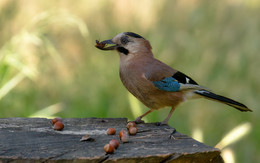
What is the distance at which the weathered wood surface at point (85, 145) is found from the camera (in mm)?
2512

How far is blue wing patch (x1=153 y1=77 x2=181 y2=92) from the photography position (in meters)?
3.54

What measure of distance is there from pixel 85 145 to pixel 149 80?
0.97 metres

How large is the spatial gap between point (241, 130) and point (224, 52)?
9.33 feet

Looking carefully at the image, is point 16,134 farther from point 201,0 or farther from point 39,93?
point 201,0

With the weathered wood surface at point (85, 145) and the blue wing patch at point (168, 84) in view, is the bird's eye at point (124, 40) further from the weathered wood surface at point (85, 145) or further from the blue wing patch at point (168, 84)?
the weathered wood surface at point (85, 145)

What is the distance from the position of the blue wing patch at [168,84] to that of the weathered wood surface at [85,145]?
35cm

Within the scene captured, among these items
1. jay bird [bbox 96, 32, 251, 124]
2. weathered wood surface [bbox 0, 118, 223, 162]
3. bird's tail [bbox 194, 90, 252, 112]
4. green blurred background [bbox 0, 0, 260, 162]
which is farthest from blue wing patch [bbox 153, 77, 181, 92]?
green blurred background [bbox 0, 0, 260, 162]

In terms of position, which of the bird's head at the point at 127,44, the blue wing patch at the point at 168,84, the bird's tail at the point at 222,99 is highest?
the bird's head at the point at 127,44

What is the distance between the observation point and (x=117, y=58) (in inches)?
238

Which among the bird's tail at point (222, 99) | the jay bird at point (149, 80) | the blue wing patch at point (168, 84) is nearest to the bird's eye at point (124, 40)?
the jay bird at point (149, 80)

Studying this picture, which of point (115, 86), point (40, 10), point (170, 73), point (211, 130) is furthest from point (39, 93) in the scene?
point (170, 73)

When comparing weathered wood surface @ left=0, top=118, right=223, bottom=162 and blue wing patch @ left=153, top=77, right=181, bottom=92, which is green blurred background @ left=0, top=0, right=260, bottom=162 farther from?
weathered wood surface @ left=0, top=118, right=223, bottom=162

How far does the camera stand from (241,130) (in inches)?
143

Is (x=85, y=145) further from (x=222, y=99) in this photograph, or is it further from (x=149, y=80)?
(x=222, y=99)
